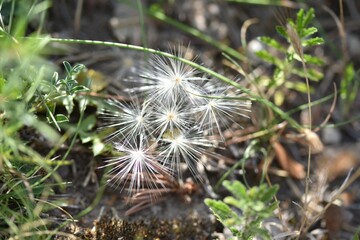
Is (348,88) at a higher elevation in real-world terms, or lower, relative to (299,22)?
lower

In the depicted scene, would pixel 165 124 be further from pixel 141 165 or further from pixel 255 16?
pixel 255 16

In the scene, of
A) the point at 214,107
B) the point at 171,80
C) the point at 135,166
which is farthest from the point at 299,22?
the point at 135,166

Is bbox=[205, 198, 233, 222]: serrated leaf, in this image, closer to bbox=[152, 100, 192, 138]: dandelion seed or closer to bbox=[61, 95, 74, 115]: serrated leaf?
bbox=[152, 100, 192, 138]: dandelion seed

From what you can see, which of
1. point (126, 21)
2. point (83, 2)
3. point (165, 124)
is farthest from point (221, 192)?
point (83, 2)

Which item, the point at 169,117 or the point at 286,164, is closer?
the point at 169,117

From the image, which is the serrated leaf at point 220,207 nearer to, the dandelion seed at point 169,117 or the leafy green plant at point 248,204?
the leafy green plant at point 248,204

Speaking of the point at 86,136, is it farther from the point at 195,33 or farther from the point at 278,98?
the point at 278,98
